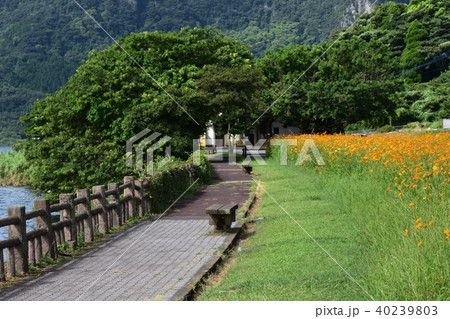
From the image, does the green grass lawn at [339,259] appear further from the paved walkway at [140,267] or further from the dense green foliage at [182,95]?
the dense green foliage at [182,95]

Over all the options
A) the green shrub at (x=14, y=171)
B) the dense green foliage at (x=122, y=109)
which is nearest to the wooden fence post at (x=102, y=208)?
the dense green foliage at (x=122, y=109)

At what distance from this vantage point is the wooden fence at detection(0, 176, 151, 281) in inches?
275

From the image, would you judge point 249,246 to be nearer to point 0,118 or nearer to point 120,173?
point 120,173

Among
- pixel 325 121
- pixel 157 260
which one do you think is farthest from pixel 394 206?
pixel 325 121

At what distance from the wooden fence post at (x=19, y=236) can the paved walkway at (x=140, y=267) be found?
17.0 inches

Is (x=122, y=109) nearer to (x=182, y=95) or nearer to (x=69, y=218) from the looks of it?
(x=182, y=95)

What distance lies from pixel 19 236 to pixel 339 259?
15.4 feet

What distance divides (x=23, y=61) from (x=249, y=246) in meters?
113

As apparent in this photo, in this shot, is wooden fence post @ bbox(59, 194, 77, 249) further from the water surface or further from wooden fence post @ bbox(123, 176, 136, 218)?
the water surface

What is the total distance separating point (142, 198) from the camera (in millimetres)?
12812

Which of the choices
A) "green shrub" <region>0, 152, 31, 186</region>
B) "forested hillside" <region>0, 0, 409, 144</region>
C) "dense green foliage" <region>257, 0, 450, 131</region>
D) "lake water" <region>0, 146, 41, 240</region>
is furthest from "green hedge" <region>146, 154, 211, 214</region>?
"forested hillside" <region>0, 0, 409, 144</region>

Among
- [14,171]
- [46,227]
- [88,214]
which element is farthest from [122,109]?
[14,171]

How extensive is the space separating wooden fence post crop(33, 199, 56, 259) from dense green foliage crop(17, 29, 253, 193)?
16950 mm

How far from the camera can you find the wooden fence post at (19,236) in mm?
6969
